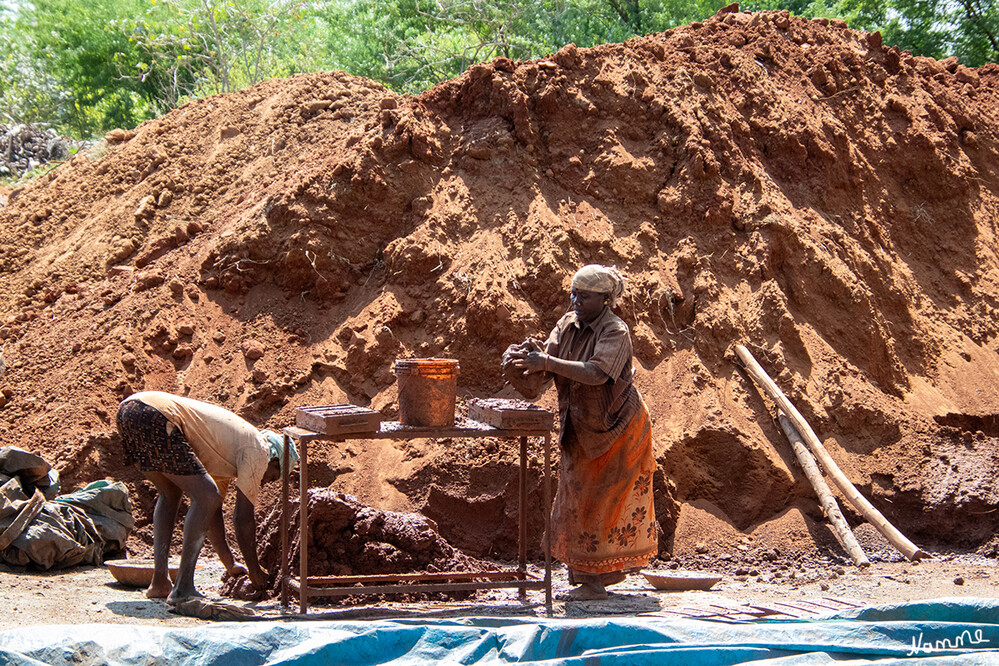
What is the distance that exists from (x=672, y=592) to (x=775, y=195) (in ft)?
13.2

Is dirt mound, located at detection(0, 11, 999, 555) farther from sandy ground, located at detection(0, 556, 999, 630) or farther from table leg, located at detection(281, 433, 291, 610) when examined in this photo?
table leg, located at detection(281, 433, 291, 610)

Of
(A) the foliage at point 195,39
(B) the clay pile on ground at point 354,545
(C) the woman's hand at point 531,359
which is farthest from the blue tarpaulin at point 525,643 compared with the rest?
(A) the foliage at point 195,39

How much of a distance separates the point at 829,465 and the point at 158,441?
4.36 metres

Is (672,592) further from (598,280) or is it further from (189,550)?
(189,550)

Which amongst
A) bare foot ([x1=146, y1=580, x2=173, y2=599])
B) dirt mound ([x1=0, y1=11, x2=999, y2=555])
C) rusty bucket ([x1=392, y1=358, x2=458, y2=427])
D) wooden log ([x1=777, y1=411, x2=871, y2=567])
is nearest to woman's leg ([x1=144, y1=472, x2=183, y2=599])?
Answer: bare foot ([x1=146, y1=580, x2=173, y2=599])

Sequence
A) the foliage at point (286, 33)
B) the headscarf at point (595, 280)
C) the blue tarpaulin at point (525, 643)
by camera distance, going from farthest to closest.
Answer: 1. the foliage at point (286, 33)
2. the headscarf at point (595, 280)
3. the blue tarpaulin at point (525, 643)

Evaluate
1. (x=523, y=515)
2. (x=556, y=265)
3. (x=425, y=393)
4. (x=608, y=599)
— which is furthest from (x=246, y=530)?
(x=556, y=265)

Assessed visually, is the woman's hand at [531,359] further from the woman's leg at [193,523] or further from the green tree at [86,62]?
the green tree at [86,62]

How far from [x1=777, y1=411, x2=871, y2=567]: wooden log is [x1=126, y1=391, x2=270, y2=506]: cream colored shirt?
374cm

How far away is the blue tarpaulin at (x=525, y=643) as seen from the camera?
297 centimetres

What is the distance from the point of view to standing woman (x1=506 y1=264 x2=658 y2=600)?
4.64 meters

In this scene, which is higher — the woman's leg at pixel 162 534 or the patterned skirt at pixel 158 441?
the patterned skirt at pixel 158 441

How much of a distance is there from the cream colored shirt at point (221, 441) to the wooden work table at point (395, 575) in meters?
0.18

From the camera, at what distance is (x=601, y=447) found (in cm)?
466
